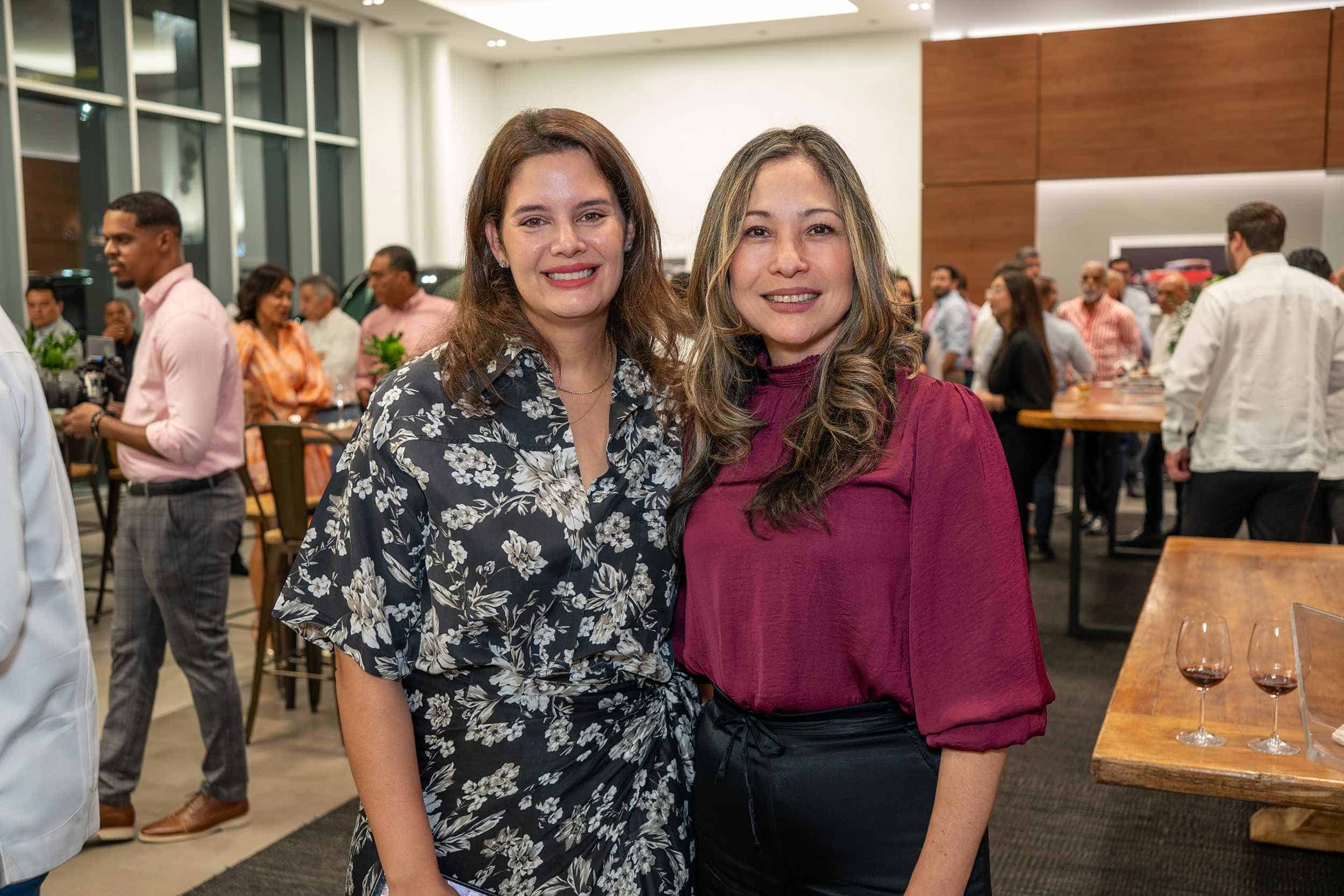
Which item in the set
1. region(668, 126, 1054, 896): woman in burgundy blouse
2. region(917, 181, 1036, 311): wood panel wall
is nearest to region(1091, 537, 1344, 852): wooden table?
region(668, 126, 1054, 896): woman in burgundy blouse

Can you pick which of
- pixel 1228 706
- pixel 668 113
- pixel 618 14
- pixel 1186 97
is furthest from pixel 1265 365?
pixel 668 113

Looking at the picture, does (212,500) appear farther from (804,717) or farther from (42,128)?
(42,128)

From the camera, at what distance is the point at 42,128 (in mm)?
8812

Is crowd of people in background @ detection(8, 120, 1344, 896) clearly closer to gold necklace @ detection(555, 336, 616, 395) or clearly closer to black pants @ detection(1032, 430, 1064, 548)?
gold necklace @ detection(555, 336, 616, 395)

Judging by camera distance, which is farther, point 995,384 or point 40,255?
point 40,255

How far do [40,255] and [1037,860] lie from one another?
8349 mm

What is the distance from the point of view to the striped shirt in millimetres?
8203

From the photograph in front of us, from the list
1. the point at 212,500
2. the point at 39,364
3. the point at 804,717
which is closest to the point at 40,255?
the point at 39,364

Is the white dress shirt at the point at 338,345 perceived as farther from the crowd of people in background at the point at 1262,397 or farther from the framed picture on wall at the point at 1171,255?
the framed picture on wall at the point at 1171,255

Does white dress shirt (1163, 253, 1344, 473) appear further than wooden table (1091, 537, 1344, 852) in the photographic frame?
Yes

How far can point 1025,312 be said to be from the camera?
229 inches

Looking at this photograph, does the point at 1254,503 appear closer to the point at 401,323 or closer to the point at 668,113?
the point at 401,323

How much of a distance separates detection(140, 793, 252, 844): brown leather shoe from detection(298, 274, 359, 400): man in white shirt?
4.04 m

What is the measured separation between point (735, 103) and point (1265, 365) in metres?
9.38
